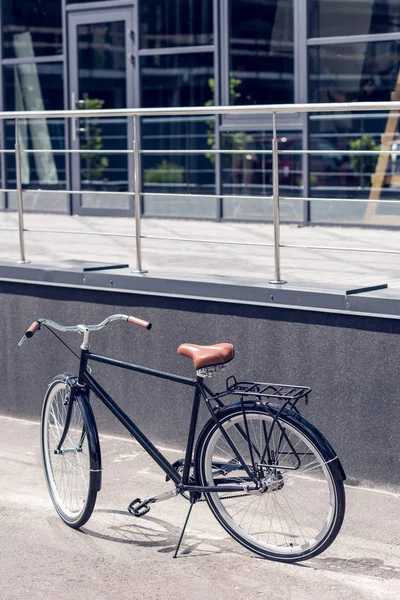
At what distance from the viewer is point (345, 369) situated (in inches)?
251

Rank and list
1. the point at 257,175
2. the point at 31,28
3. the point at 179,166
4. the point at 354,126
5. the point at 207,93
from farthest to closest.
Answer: the point at 31,28 < the point at 179,166 < the point at 207,93 < the point at 257,175 < the point at 354,126

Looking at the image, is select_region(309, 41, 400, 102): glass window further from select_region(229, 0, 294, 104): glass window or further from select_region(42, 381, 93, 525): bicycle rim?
select_region(42, 381, 93, 525): bicycle rim

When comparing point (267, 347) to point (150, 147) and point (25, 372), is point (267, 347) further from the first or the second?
point (150, 147)

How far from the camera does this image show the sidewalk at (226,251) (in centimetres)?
766

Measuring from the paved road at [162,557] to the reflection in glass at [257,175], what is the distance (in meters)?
5.43

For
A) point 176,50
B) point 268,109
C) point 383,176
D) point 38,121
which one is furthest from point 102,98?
point 268,109

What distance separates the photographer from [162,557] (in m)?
5.34

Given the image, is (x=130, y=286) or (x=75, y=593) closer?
(x=75, y=593)

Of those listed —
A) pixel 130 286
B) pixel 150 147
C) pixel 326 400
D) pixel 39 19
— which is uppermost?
pixel 39 19

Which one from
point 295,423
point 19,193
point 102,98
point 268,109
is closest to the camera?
point 295,423

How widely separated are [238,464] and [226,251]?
165 inches

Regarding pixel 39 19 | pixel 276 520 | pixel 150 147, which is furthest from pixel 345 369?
pixel 39 19

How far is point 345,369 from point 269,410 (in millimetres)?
1395

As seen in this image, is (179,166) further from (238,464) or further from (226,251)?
(238,464)
